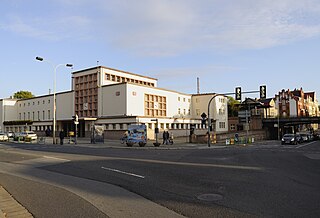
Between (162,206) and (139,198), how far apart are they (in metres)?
1.06

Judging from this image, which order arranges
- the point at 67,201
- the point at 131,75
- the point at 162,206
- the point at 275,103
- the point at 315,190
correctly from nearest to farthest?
the point at 162,206, the point at 67,201, the point at 315,190, the point at 131,75, the point at 275,103

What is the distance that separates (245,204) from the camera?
7.27 metres

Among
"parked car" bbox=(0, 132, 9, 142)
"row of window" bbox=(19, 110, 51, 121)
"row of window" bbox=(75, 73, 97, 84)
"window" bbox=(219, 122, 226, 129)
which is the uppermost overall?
"row of window" bbox=(75, 73, 97, 84)

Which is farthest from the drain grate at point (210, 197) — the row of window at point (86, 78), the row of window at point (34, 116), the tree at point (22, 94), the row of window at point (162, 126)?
the tree at point (22, 94)

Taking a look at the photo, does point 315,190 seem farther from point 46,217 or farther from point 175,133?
point 175,133

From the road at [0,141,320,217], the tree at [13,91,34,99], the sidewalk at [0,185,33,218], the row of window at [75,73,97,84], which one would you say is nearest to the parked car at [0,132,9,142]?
the row of window at [75,73,97,84]

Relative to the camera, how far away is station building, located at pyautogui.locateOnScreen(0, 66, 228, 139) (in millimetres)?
53422

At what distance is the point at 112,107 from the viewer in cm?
5469

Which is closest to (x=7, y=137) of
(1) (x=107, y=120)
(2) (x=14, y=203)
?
(1) (x=107, y=120)

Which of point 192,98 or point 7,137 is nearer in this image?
point 7,137

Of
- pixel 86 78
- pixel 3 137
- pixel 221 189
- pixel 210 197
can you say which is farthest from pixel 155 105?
pixel 210 197

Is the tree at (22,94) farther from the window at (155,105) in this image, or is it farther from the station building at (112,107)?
the window at (155,105)

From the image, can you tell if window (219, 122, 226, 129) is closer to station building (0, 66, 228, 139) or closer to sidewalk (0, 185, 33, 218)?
station building (0, 66, 228, 139)

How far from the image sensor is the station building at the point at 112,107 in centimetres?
5342
